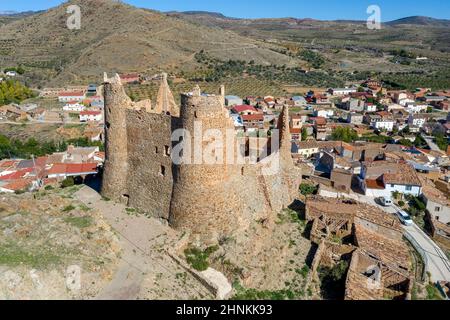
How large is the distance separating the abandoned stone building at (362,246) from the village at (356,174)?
0.22ft

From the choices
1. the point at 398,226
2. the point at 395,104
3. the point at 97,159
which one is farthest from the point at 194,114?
the point at 395,104

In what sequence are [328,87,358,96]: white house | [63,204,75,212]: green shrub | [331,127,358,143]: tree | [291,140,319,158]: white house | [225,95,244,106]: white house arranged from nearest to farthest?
[63,204,75,212]: green shrub
[291,140,319,158]: white house
[331,127,358,143]: tree
[225,95,244,106]: white house
[328,87,358,96]: white house

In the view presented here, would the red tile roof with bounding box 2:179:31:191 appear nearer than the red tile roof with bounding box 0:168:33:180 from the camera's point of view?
Yes

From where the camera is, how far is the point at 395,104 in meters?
98.3

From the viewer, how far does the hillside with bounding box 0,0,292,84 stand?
114m

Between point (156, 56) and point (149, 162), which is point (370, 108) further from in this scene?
point (149, 162)

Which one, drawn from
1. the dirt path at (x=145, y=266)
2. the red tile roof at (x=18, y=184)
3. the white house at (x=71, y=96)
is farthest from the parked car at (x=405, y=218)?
the white house at (x=71, y=96)

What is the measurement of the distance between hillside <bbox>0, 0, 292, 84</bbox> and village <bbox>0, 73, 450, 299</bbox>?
24919mm

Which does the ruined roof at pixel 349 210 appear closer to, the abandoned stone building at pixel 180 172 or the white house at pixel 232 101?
the abandoned stone building at pixel 180 172

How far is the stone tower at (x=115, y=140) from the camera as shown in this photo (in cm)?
2300

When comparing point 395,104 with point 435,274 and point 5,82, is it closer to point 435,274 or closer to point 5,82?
point 435,274

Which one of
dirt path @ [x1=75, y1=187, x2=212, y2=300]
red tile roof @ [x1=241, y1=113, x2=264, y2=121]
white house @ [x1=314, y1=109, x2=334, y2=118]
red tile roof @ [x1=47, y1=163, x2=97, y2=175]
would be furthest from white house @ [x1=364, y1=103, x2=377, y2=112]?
dirt path @ [x1=75, y1=187, x2=212, y2=300]

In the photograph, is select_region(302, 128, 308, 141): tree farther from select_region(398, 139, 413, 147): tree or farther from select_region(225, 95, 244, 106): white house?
select_region(225, 95, 244, 106): white house

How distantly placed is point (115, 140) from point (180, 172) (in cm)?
542
